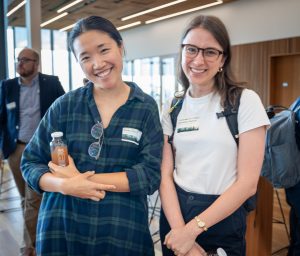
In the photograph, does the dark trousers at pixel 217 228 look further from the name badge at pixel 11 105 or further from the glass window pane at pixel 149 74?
the glass window pane at pixel 149 74

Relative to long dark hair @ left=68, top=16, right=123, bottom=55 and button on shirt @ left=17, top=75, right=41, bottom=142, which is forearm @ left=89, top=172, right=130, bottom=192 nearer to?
long dark hair @ left=68, top=16, right=123, bottom=55

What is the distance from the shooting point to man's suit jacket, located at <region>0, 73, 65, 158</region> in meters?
3.09

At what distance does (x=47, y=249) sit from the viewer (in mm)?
1148

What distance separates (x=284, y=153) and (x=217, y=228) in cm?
94

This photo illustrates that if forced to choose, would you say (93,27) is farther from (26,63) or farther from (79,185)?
(26,63)

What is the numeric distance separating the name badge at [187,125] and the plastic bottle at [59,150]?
0.46 m

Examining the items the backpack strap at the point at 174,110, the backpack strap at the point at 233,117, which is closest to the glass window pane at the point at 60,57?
the backpack strap at the point at 174,110

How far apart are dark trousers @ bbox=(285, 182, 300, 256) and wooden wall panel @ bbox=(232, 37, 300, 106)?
532cm

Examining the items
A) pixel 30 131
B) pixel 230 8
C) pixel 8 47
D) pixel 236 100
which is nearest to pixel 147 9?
pixel 230 8

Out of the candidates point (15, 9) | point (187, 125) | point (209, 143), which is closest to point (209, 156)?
point (209, 143)

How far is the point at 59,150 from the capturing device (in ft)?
3.52

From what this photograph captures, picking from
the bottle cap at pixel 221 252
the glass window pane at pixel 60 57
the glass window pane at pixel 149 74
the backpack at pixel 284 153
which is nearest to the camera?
the bottle cap at pixel 221 252

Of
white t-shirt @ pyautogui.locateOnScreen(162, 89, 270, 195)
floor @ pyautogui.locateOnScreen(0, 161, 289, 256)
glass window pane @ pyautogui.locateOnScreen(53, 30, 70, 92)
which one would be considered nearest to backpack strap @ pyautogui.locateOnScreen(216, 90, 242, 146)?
white t-shirt @ pyautogui.locateOnScreen(162, 89, 270, 195)

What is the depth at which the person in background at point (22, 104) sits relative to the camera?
3.07 m
